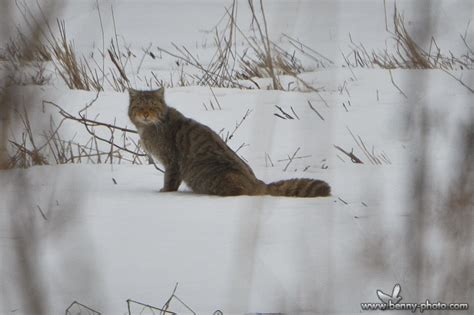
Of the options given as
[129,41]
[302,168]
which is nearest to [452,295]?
[302,168]

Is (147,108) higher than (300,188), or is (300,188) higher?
(147,108)

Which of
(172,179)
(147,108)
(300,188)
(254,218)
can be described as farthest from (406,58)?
(254,218)

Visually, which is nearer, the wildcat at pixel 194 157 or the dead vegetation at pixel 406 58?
the wildcat at pixel 194 157

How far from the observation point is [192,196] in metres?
4.78

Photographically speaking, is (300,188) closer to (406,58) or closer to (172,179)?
(172,179)

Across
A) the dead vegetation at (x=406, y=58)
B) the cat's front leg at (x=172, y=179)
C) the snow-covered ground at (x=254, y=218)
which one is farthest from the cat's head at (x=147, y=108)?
the dead vegetation at (x=406, y=58)

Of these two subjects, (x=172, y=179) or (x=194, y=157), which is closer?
(x=172, y=179)

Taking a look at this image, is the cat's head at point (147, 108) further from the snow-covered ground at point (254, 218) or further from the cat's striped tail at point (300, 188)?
the cat's striped tail at point (300, 188)

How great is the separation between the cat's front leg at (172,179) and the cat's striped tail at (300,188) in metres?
0.53

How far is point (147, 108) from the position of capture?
5555 millimetres

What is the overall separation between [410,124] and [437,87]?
4444 mm

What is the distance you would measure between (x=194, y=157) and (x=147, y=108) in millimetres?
490

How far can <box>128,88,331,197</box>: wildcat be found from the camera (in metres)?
4.73

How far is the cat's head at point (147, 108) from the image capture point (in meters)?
5.52
